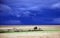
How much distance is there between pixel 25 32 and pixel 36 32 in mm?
166

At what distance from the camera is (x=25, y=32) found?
1.93 meters

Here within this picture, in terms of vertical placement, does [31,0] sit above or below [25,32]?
above

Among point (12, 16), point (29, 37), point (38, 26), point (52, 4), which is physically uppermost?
point (52, 4)

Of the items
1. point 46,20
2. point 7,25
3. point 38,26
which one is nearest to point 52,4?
point 46,20

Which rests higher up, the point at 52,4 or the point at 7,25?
the point at 52,4

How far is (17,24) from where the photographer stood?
77.6 inches

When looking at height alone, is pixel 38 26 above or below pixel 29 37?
above

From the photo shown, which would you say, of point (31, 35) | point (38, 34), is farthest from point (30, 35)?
point (38, 34)

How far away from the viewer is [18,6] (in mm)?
1979

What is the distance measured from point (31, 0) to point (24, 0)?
11 centimetres

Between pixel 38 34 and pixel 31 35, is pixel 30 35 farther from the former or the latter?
pixel 38 34

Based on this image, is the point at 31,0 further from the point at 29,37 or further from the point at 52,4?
the point at 29,37

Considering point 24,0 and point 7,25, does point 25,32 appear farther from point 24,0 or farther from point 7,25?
point 24,0

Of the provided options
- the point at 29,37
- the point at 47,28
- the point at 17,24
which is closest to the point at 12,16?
the point at 17,24
